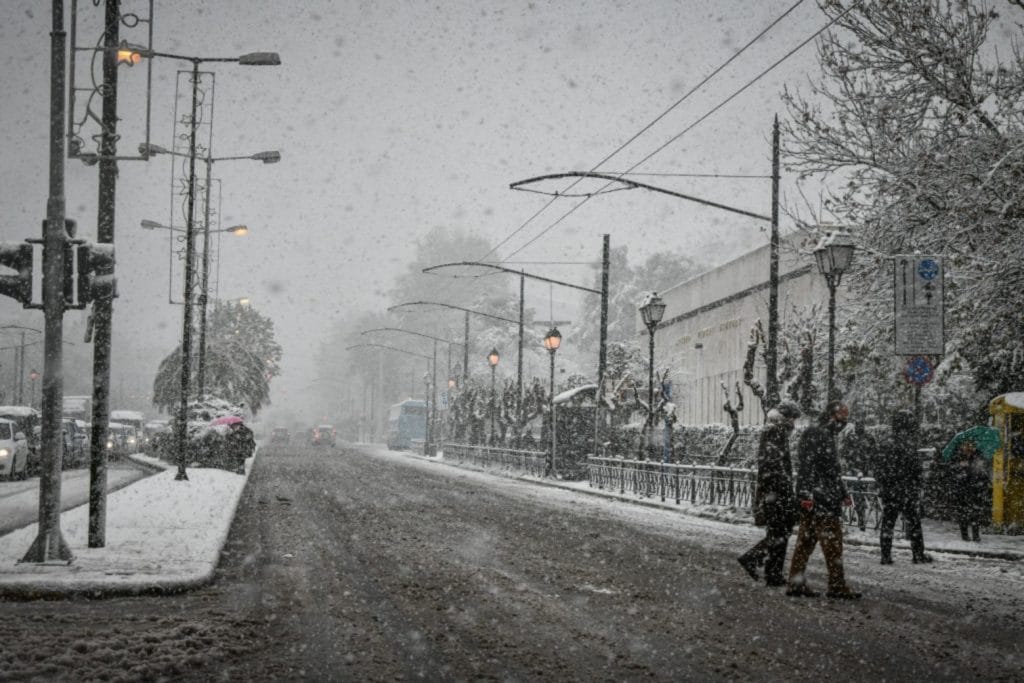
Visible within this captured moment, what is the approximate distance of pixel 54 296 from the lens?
372 inches

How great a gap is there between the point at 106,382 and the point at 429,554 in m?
3.83

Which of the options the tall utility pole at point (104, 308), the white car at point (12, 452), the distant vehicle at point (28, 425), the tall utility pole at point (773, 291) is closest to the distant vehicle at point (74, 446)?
the distant vehicle at point (28, 425)

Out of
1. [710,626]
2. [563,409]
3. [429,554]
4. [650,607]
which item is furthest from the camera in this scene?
[563,409]

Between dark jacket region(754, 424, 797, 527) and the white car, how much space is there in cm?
2277

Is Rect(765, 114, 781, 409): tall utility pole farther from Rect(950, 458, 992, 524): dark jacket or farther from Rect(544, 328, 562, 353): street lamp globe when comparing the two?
Rect(544, 328, 562, 353): street lamp globe

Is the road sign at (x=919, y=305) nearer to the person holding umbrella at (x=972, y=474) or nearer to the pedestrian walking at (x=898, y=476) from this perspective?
the person holding umbrella at (x=972, y=474)

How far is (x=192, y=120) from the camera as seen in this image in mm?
26391

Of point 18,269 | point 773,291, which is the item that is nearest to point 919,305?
point 773,291

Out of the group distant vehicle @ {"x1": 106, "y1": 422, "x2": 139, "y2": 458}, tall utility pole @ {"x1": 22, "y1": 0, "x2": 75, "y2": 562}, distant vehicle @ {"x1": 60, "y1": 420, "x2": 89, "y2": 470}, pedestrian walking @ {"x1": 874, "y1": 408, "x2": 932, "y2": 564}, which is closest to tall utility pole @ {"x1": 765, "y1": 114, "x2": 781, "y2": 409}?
pedestrian walking @ {"x1": 874, "y1": 408, "x2": 932, "y2": 564}

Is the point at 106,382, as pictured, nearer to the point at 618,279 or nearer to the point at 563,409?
the point at 563,409

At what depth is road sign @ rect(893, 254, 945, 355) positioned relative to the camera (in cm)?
1396

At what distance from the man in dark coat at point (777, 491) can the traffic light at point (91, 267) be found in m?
6.30

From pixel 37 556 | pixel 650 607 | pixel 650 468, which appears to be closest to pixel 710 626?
pixel 650 607

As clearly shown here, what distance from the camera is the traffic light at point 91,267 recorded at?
381 inches
